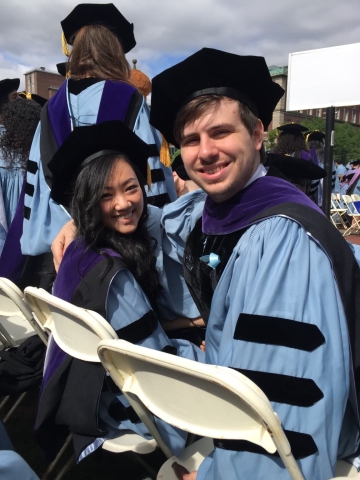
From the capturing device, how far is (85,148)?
2127 millimetres

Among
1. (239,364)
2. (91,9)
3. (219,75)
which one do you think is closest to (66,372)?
(239,364)

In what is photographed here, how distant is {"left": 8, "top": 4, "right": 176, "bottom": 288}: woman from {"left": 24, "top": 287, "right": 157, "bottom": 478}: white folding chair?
122 cm

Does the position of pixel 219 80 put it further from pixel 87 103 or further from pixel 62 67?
pixel 62 67

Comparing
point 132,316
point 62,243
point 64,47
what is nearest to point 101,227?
point 62,243

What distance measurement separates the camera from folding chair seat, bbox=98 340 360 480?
3.27ft

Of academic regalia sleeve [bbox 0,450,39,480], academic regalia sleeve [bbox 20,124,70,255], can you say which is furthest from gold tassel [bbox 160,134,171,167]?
academic regalia sleeve [bbox 0,450,39,480]

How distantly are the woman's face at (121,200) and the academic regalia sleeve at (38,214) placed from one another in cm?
82

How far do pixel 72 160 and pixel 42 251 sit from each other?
968mm

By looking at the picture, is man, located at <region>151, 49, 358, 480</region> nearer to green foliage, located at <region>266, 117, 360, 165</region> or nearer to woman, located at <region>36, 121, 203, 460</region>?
woman, located at <region>36, 121, 203, 460</region>

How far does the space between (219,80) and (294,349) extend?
91cm

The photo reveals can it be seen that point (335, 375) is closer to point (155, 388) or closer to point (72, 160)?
point (155, 388)

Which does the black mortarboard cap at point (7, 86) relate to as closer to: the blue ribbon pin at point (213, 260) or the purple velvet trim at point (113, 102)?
the purple velvet trim at point (113, 102)

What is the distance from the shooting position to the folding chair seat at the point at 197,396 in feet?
3.27

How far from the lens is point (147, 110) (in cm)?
296
